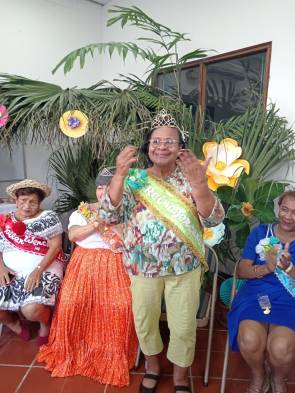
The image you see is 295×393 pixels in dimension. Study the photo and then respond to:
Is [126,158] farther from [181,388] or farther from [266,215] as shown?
[181,388]

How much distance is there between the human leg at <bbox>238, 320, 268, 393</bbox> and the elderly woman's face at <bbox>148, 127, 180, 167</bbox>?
3.00 feet

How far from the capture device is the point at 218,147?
6.17ft

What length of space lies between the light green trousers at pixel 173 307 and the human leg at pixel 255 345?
250 millimetres

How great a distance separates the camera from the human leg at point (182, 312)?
58.4 inches

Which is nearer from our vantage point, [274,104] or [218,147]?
[218,147]

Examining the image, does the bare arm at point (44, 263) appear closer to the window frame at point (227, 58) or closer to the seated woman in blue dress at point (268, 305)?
the seated woman in blue dress at point (268, 305)

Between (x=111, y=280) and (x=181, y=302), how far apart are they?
514mm

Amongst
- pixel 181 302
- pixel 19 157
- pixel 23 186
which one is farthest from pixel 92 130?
→ pixel 19 157

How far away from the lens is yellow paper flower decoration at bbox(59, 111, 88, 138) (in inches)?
84.1

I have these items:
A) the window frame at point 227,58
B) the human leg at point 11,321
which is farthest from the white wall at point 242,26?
the human leg at point 11,321

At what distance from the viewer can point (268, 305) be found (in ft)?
5.29

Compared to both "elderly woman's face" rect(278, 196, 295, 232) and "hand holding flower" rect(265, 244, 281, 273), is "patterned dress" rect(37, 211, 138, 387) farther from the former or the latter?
"elderly woman's face" rect(278, 196, 295, 232)

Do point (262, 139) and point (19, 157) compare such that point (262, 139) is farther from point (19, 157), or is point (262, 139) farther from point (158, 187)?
point (19, 157)

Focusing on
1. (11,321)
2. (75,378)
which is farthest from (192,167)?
(11,321)
